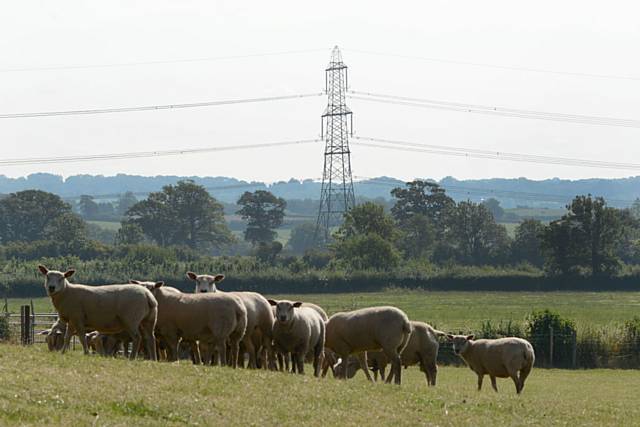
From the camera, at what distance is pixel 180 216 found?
163250mm

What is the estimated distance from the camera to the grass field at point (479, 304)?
6888 centimetres

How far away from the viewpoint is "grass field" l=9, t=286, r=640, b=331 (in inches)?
2712

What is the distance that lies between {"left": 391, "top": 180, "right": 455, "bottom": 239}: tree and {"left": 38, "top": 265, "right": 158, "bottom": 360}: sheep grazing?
439 feet

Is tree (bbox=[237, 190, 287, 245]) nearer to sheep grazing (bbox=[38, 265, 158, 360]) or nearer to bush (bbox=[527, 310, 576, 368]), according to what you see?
bush (bbox=[527, 310, 576, 368])

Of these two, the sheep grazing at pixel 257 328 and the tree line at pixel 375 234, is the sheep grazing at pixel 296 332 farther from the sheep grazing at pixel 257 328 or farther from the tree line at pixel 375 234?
the tree line at pixel 375 234

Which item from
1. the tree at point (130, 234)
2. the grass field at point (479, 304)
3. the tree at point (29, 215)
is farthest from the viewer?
the tree at point (29, 215)

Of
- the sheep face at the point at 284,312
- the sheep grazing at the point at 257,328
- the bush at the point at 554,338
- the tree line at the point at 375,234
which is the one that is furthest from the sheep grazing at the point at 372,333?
the tree line at the point at 375,234

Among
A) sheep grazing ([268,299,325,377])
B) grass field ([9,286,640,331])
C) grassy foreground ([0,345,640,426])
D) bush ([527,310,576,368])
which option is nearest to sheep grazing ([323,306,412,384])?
sheep grazing ([268,299,325,377])

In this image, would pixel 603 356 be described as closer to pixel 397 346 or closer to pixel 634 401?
pixel 634 401

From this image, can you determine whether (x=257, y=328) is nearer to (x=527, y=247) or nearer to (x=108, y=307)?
(x=108, y=307)

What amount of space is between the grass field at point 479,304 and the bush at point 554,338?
8731mm

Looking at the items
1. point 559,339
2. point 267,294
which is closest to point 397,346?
point 559,339

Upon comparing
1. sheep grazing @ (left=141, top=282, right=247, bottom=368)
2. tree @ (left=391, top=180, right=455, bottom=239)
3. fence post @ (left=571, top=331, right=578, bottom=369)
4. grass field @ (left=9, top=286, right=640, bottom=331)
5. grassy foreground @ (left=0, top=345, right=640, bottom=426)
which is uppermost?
tree @ (left=391, top=180, right=455, bottom=239)

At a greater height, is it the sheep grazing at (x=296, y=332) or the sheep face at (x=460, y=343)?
the sheep grazing at (x=296, y=332)
